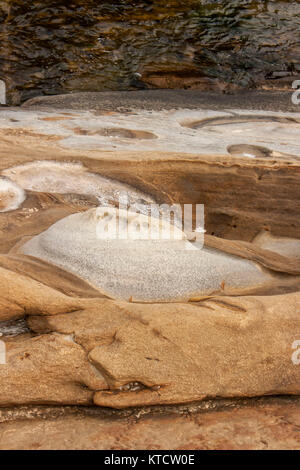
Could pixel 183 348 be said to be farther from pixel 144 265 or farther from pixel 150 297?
pixel 144 265

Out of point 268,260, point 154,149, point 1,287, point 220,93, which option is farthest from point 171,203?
point 220,93

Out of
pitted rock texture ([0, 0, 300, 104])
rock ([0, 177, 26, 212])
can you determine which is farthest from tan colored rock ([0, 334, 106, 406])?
pitted rock texture ([0, 0, 300, 104])

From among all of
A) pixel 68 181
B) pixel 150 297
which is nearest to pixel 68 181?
pixel 68 181

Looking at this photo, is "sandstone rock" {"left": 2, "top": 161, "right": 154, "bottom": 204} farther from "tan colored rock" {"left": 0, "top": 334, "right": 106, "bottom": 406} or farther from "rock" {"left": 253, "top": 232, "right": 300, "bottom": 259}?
"tan colored rock" {"left": 0, "top": 334, "right": 106, "bottom": 406}

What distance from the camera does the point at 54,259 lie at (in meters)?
1.96

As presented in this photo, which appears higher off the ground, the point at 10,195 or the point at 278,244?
the point at 10,195

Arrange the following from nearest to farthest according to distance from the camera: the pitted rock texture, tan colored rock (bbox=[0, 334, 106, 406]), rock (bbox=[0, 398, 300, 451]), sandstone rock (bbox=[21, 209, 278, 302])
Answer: rock (bbox=[0, 398, 300, 451]) < tan colored rock (bbox=[0, 334, 106, 406]) < sandstone rock (bbox=[21, 209, 278, 302]) < the pitted rock texture

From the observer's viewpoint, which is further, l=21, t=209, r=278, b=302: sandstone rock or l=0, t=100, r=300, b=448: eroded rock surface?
l=21, t=209, r=278, b=302: sandstone rock

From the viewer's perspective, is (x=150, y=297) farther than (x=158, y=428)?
Yes

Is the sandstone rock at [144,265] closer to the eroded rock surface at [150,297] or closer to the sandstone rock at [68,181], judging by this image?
the eroded rock surface at [150,297]

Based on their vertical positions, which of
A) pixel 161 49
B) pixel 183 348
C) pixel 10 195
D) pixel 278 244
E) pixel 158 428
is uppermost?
pixel 161 49

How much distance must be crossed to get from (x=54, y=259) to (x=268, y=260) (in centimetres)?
91

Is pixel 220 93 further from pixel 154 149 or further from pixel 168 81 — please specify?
pixel 154 149
